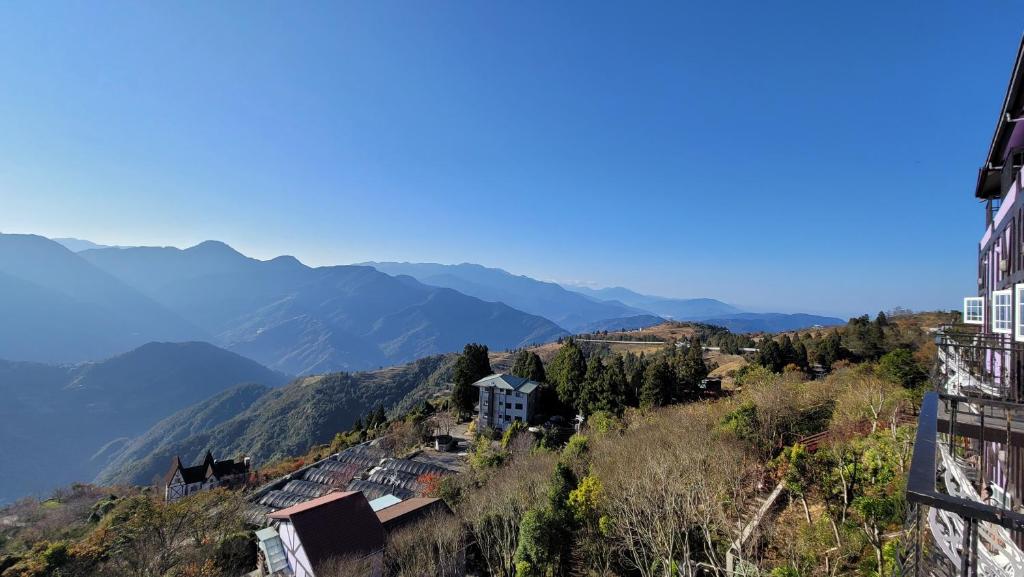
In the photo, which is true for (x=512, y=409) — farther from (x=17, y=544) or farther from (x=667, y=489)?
(x=17, y=544)

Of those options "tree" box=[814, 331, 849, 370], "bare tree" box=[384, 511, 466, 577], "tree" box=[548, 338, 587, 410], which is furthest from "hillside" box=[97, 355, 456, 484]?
"tree" box=[814, 331, 849, 370]

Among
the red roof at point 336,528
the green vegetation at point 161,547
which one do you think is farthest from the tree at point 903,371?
the green vegetation at point 161,547

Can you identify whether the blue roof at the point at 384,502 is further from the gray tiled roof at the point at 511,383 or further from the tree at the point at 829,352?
the tree at the point at 829,352

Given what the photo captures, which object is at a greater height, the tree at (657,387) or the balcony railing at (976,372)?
the balcony railing at (976,372)

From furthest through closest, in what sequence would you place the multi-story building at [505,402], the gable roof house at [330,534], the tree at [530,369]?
1. the tree at [530,369]
2. the multi-story building at [505,402]
3. the gable roof house at [330,534]

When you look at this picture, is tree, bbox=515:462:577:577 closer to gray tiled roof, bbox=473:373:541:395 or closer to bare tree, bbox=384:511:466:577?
bare tree, bbox=384:511:466:577

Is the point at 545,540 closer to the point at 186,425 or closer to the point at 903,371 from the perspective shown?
the point at 903,371

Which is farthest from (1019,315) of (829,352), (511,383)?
(829,352)
